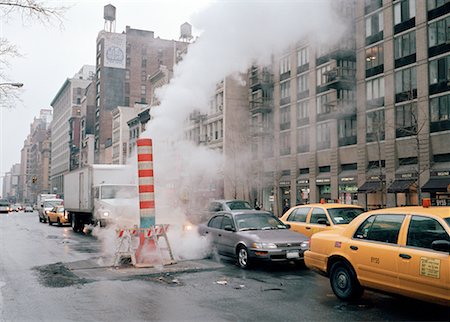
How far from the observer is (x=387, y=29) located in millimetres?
34656

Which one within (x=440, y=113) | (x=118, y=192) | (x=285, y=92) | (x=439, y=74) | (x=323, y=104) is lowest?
(x=118, y=192)

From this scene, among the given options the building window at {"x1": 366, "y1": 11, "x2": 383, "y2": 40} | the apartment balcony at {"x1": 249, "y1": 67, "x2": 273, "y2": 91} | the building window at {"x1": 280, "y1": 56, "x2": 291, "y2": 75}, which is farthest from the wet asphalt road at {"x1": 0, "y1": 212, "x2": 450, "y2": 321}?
the building window at {"x1": 280, "y1": 56, "x2": 291, "y2": 75}

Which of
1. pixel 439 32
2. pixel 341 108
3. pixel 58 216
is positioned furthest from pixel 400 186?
pixel 58 216

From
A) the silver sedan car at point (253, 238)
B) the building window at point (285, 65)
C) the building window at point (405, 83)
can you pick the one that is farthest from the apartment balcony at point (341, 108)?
the silver sedan car at point (253, 238)

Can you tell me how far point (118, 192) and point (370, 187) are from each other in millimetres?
19842

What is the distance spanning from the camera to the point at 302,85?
4294 centimetres

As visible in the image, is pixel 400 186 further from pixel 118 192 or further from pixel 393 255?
pixel 393 255

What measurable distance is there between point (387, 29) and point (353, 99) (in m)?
6.00

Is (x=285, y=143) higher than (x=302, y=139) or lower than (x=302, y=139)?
lower

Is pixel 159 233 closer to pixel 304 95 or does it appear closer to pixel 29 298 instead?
pixel 29 298

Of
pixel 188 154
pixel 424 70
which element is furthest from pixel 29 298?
pixel 424 70

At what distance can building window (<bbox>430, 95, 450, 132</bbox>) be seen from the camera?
30094mm

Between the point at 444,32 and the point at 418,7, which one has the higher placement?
the point at 418,7

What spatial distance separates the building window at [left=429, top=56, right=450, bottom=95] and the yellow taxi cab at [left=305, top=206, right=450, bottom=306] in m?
26.1
